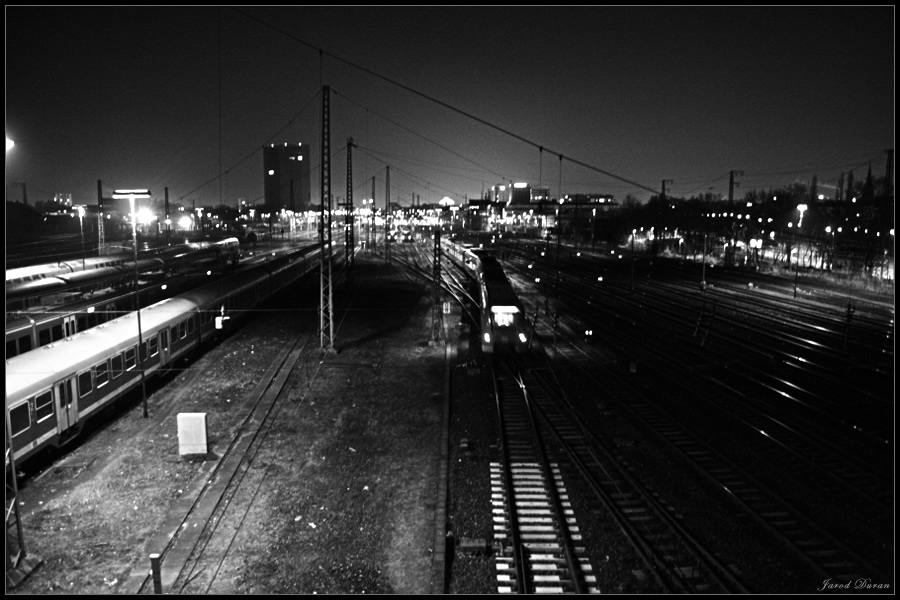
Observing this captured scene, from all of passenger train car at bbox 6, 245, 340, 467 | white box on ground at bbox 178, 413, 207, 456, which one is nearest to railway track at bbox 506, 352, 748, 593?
white box on ground at bbox 178, 413, 207, 456

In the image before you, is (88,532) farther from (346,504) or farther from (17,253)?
(17,253)

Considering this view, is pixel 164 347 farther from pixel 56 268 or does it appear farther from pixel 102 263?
pixel 102 263

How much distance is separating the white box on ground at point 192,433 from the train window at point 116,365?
15.7 feet

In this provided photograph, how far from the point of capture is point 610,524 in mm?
10422

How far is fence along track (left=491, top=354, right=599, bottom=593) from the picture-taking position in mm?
9039

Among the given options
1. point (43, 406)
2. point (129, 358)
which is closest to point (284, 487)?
point (43, 406)

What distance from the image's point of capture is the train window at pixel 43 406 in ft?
42.8

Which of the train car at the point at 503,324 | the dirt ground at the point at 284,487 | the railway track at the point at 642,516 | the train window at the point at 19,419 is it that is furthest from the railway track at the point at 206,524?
the train car at the point at 503,324

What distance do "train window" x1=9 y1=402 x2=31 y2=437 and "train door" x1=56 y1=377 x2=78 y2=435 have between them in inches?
48.3

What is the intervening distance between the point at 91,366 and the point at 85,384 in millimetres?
500

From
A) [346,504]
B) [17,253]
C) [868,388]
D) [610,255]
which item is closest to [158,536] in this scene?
[346,504]

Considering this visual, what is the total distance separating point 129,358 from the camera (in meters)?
18.1

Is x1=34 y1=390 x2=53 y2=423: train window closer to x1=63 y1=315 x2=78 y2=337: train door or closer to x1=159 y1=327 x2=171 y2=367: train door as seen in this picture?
x1=159 y1=327 x2=171 y2=367: train door

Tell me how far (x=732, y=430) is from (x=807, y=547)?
5.41 meters
